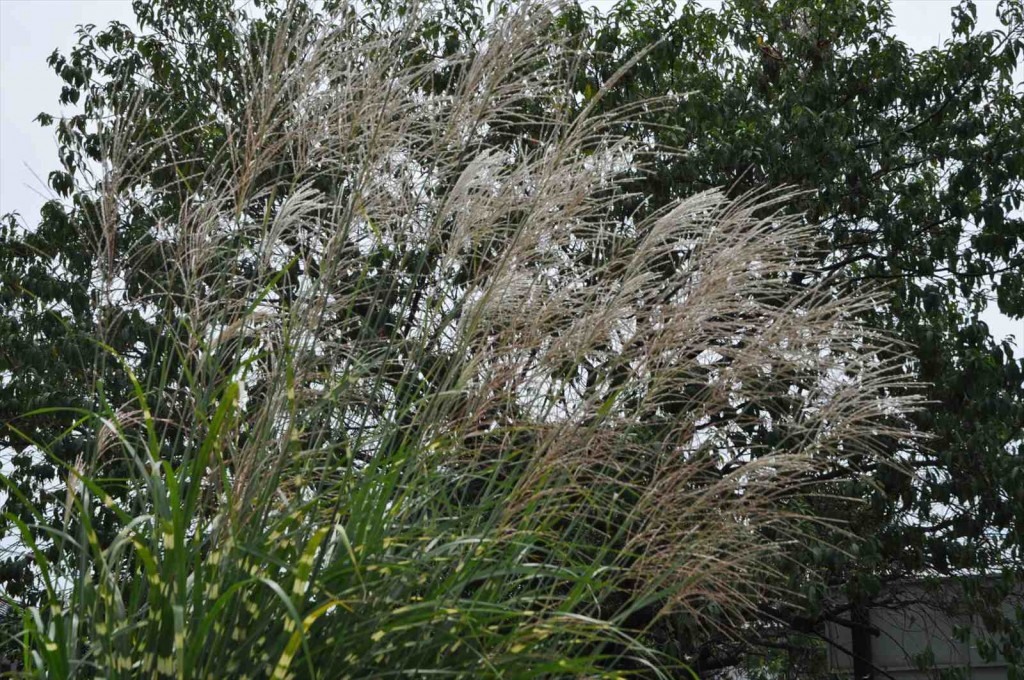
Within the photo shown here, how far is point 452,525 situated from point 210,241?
70 cm

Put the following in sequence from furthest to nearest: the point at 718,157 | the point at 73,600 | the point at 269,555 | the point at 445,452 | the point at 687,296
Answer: the point at 718,157, the point at 687,296, the point at 445,452, the point at 73,600, the point at 269,555

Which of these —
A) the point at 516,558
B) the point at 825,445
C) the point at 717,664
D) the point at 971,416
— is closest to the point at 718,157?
the point at 971,416

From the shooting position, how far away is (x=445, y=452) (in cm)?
207

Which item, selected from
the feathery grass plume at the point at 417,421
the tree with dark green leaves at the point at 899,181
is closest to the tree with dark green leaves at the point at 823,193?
the tree with dark green leaves at the point at 899,181

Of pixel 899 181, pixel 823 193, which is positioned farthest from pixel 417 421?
pixel 899 181

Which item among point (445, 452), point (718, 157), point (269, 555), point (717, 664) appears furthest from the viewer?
point (717, 664)

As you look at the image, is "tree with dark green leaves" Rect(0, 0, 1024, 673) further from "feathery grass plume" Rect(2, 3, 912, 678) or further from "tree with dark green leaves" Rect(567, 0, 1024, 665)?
"feathery grass plume" Rect(2, 3, 912, 678)

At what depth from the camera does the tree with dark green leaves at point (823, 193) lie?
20.2 ft

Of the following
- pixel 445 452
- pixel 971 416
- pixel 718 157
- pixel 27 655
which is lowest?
pixel 27 655

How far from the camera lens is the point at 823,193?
6691mm

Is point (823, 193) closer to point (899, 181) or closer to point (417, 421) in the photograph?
point (899, 181)

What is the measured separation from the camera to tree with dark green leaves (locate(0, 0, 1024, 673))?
6.15 m

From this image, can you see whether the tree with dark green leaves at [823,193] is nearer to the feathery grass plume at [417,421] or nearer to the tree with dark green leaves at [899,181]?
the tree with dark green leaves at [899,181]

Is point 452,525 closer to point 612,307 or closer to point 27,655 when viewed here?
point 612,307
